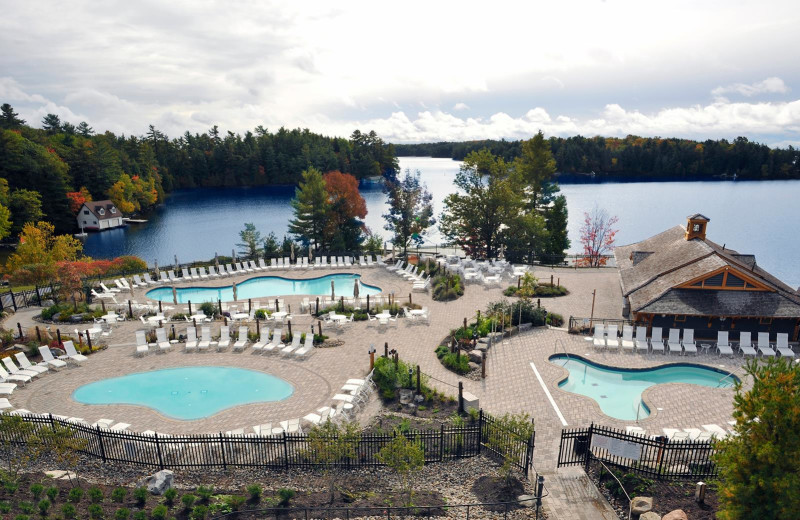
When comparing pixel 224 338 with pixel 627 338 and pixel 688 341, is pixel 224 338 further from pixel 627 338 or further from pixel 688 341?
pixel 688 341

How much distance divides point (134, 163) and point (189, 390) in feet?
244

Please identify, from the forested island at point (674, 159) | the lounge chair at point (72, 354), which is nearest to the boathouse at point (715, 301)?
the lounge chair at point (72, 354)

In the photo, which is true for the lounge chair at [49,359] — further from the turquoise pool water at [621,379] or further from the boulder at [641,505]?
the boulder at [641,505]

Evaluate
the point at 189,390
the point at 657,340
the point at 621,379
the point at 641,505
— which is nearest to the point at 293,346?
the point at 189,390

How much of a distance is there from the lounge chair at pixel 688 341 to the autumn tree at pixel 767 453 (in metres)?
12.8

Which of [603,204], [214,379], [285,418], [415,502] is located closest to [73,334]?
[214,379]

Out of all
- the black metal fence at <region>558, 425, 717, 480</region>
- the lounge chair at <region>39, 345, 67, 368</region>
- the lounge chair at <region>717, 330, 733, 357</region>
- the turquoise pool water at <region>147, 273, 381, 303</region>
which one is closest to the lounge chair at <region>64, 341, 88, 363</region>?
the lounge chair at <region>39, 345, 67, 368</region>

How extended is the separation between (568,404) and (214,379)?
43.7 ft

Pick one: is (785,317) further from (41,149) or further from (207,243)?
(41,149)

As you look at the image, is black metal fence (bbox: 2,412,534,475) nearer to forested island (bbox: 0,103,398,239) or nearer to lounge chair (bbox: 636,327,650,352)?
lounge chair (bbox: 636,327,650,352)

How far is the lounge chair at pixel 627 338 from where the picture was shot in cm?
1941

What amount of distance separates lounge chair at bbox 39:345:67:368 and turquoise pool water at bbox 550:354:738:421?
64.9ft

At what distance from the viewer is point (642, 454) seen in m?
11.6

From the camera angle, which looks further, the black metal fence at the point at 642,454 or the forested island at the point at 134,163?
the forested island at the point at 134,163
